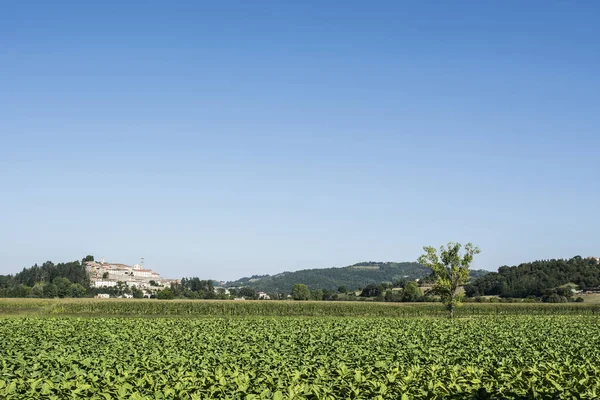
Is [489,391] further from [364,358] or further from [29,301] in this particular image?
[29,301]

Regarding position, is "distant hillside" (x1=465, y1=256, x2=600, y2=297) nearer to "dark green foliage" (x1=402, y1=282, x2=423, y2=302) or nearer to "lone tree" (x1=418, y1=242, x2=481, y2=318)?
"dark green foliage" (x1=402, y1=282, x2=423, y2=302)

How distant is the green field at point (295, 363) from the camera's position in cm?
915

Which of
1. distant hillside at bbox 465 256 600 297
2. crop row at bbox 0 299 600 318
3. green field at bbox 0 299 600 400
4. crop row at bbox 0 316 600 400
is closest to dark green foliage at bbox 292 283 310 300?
distant hillside at bbox 465 256 600 297

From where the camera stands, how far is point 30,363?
1491cm

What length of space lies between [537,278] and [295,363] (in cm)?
16620

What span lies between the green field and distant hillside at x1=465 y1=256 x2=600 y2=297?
122 meters

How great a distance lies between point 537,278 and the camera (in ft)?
543

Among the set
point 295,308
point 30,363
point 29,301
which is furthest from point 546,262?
point 30,363

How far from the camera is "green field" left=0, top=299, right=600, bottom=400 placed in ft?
30.0

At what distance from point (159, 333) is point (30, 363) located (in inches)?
607

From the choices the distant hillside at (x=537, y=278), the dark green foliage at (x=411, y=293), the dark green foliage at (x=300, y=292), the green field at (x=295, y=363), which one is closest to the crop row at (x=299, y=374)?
the green field at (x=295, y=363)

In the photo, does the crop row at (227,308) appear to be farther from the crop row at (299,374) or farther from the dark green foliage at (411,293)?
the dark green foliage at (411,293)

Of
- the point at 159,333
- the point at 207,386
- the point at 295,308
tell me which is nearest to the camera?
the point at 207,386

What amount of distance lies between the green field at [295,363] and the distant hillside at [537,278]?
122354mm
